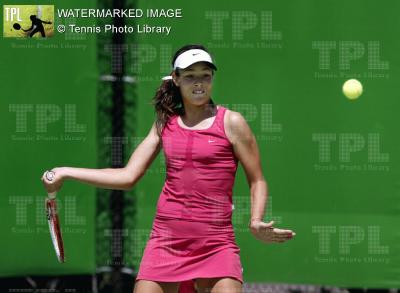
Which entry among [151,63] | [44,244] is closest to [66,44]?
[151,63]

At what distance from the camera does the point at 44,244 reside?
5.37 meters

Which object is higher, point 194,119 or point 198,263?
point 194,119

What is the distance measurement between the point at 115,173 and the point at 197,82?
1.72 ft

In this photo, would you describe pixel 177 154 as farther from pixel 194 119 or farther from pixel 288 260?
pixel 288 260

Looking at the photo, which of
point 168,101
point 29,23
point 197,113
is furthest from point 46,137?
point 197,113

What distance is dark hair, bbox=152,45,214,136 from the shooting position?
12.8 ft

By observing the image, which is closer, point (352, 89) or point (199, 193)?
point (199, 193)

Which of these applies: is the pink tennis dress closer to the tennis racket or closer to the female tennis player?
the female tennis player

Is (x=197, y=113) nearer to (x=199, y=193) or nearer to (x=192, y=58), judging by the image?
(x=192, y=58)

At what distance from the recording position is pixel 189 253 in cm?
369

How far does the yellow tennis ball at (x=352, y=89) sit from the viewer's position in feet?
17.1

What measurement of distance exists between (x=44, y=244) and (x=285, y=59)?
70.6 inches

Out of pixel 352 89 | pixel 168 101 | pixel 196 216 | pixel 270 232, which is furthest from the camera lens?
pixel 352 89

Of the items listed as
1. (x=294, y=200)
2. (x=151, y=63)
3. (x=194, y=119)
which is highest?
(x=151, y=63)
